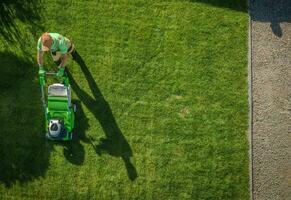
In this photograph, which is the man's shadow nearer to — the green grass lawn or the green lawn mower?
the green grass lawn

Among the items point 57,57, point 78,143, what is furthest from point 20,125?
point 57,57

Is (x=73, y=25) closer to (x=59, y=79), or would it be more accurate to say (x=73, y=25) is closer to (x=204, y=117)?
(x=59, y=79)

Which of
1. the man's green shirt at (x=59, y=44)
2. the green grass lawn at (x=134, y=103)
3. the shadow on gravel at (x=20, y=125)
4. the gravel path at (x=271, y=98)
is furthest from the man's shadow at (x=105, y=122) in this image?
the gravel path at (x=271, y=98)

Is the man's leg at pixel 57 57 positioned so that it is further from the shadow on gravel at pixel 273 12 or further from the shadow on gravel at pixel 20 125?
the shadow on gravel at pixel 273 12

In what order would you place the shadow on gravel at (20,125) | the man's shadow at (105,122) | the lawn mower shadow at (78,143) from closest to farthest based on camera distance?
1. the shadow on gravel at (20,125)
2. the lawn mower shadow at (78,143)
3. the man's shadow at (105,122)

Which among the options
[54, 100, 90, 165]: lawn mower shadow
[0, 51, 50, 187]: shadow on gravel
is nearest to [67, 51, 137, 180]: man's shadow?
[54, 100, 90, 165]: lawn mower shadow

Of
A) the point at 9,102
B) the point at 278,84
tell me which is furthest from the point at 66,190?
the point at 278,84

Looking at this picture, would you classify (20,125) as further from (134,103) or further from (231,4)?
(231,4)
